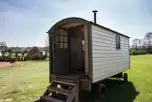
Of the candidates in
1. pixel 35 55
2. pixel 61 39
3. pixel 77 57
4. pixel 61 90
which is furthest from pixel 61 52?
pixel 35 55

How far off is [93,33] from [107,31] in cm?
155

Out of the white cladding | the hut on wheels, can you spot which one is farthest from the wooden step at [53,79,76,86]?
the white cladding

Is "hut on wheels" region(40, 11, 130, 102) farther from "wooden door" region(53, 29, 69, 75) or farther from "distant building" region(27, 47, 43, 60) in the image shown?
"distant building" region(27, 47, 43, 60)

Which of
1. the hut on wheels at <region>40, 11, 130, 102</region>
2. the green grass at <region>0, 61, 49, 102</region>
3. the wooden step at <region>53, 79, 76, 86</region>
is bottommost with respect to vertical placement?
the green grass at <region>0, 61, 49, 102</region>

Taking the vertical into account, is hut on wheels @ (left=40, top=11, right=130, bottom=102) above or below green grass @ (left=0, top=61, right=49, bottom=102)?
above

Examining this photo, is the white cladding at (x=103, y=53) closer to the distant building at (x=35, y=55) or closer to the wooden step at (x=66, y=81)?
the wooden step at (x=66, y=81)

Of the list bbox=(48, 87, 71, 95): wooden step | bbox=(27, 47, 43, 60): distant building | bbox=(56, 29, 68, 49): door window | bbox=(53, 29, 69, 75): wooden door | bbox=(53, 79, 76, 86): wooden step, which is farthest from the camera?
bbox=(27, 47, 43, 60): distant building

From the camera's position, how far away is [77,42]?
7.32 meters

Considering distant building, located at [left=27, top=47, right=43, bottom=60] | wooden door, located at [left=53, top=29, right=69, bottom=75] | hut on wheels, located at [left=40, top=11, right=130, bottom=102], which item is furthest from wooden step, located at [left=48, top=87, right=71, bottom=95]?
distant building, located at [left=27, top=47, right=43, bottom=60]

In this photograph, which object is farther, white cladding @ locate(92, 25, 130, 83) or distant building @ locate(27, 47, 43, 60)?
distant building @ locate(27, 47, 43, 60)

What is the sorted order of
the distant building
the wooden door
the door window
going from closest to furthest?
the wooden door → the door window → the distant building

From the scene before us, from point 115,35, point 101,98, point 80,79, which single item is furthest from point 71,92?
point 115,35

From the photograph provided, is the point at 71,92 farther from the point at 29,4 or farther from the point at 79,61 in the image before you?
the point at 29,4

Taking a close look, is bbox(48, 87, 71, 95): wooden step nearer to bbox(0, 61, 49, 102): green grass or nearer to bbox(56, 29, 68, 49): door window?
bbox(0, 61, 49, 102): green grass
